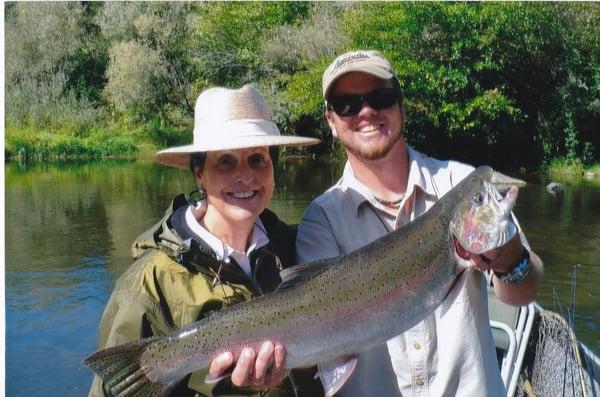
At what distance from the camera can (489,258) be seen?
2.72m

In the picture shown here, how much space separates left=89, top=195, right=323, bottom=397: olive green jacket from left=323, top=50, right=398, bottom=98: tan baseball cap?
0.92m

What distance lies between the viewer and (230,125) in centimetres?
311

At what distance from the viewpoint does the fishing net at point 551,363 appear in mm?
5273

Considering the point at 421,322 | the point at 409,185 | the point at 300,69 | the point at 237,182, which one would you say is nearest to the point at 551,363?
the point at 421,322

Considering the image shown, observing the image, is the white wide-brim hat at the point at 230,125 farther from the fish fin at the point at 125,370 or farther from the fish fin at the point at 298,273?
the fish fin at the point at 125,370

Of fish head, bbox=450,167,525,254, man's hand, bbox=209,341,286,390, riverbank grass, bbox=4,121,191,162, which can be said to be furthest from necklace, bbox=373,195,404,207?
riverbank grass, bbox=4,121,191,162

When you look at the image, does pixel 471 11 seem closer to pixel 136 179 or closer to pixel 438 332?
pixel 136 179

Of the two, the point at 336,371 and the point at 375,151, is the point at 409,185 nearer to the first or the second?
the point at 375,151

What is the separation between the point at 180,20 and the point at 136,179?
1483 centimetres

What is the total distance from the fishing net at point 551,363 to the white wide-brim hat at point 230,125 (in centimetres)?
325

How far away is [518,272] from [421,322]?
480 mm

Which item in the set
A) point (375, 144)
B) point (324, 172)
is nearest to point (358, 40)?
point (324, 172)

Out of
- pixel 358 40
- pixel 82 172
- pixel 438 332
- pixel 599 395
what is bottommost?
pixel 82 172

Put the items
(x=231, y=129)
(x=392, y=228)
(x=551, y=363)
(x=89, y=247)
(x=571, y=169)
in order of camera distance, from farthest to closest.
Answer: (x=571, y=169) < (x=89, y=247) < (x=551, y=363) < (x=392, y=228) < (x=231, y=129)
